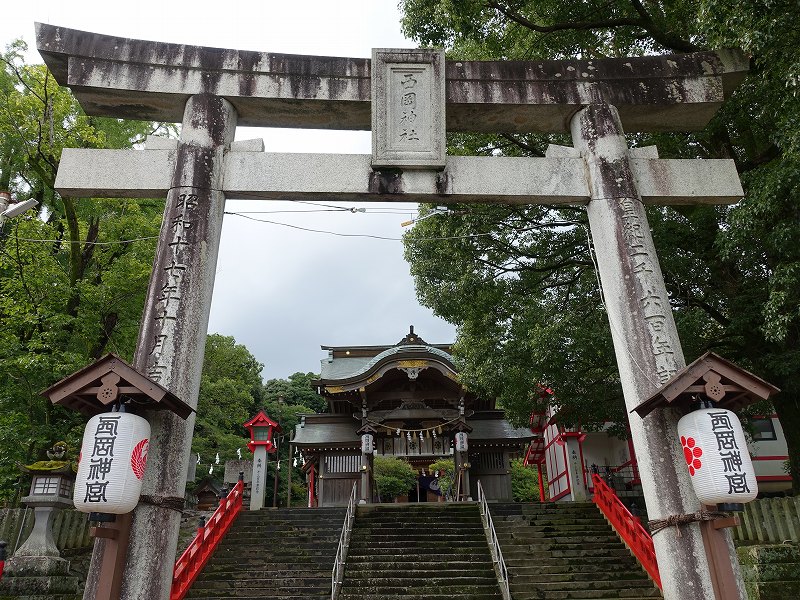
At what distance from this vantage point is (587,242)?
10.0 meters

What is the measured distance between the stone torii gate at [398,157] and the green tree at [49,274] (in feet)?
13.8

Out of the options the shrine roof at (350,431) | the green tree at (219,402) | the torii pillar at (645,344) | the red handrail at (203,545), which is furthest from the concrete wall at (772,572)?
the green tree at (219,402)

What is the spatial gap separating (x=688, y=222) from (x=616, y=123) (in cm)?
399

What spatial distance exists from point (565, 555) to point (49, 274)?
39.5 feet

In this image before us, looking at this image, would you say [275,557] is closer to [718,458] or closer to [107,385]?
[107,385]

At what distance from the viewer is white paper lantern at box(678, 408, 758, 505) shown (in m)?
4.59

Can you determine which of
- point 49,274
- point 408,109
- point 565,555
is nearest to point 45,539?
point 49,274

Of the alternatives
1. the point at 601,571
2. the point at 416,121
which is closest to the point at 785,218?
the point at 416,121

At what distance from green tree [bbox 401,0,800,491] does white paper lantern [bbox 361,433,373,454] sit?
5.48 m

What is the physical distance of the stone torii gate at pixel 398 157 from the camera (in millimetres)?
5516

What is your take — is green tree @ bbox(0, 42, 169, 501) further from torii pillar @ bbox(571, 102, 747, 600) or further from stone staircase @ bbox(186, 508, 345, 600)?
torii pillar @ bbox(571, 102, 747, 600)

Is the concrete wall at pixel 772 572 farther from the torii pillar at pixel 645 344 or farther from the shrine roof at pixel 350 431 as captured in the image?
the shrine roof at pixel 350 431

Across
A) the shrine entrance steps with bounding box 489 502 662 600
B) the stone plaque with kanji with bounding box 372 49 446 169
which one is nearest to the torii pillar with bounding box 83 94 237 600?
the stone plaque with kanji with bounding box 372 49 446 169

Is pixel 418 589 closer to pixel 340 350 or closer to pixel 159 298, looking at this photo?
pixel 159 298
